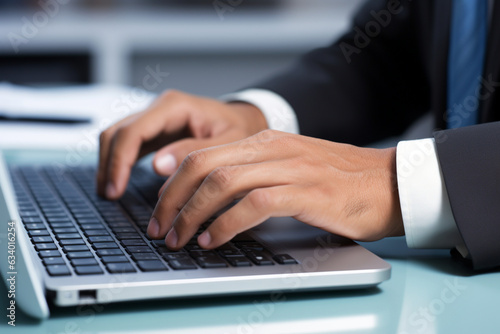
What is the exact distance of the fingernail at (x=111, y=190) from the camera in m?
0.73

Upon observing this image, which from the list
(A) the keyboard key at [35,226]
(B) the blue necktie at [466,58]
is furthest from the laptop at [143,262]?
(B) the blue necktie at [466,58]

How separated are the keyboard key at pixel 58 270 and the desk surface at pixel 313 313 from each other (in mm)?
24

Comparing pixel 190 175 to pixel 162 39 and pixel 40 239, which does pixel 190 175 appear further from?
pixel 162 39

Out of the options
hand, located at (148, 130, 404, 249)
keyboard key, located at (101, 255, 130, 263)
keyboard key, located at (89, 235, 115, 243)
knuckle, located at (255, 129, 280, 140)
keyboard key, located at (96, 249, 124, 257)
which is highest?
knuckle, located at (255, 129, 280, 140)

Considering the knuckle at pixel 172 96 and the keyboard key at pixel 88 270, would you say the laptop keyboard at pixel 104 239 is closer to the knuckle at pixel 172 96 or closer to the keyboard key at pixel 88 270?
the keyboard key at pixel 88 270

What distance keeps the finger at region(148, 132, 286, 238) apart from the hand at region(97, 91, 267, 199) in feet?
0.69

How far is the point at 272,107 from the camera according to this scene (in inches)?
38.4

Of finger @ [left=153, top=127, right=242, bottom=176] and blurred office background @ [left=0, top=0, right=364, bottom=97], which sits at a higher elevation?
finger @ [left=153, top=127, right=242, bottom=176]

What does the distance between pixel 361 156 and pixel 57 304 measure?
30 cm

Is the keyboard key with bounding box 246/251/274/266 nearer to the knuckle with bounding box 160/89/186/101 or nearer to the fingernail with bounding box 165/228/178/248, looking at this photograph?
the fingernail with bounding box 165/228/178/248

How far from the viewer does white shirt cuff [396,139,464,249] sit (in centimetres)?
55

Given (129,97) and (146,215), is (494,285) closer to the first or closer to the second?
(146,215)

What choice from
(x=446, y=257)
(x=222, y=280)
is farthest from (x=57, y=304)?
(x=446, y=257)

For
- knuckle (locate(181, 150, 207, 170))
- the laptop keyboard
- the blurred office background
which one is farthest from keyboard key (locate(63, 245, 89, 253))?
the blurred office background
